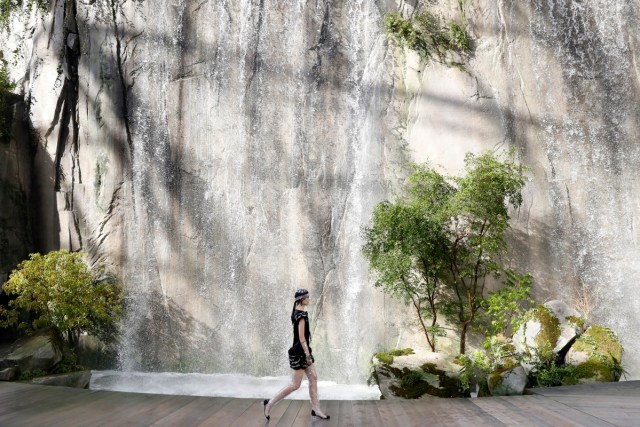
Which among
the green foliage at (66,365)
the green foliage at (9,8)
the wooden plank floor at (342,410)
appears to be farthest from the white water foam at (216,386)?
the green foliage at (9,8)

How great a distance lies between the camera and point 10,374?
7734mm

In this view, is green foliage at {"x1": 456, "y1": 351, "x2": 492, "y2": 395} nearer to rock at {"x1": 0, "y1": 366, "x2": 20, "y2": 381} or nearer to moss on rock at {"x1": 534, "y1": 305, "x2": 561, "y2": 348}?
moss on rock at {"x1": 534, "y1": 305, "x2": 561, "y2": 348}

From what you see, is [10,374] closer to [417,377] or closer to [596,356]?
[417,377]

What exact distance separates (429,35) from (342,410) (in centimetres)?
745

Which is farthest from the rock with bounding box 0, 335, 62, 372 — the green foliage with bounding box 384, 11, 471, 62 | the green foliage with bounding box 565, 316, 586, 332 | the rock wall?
the green foliage with bounding box 384, 11, 471, 62

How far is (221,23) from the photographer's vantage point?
10.8 meters

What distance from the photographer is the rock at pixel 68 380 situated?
7.89 metres

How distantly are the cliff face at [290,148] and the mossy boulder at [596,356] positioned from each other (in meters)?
1.99

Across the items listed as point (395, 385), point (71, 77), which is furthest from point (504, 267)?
point (71, 77)

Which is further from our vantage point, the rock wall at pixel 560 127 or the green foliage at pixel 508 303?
the rock wall at pixel 560 127

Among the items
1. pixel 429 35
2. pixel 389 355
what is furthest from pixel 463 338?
pixel 429 35

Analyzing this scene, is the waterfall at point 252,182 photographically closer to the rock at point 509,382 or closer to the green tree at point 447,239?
the green tree at point 447,239

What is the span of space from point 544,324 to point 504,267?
1.97m

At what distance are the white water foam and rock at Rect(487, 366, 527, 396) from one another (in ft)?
7.26
